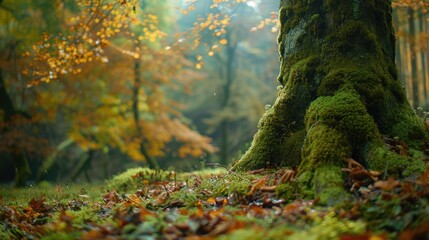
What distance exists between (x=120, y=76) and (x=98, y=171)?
29.9ft

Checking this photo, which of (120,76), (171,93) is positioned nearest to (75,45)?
(120,76)

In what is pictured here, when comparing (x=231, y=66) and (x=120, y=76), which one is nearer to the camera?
(x=120, y=76)

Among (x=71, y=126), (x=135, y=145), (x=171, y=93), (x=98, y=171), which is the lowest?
(x=98, y=171)

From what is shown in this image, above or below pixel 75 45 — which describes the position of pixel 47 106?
below

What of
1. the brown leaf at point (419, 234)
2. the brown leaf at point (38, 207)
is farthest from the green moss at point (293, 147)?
the brown leaf at point (38, 207)

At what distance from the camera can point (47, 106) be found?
1471cm

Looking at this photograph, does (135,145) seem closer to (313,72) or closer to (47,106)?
(47,106)

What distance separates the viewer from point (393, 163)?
3.45m

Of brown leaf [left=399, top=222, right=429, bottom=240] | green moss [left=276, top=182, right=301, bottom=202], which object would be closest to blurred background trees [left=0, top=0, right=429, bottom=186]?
green moss [left=276, top=182, right=301, bottom=202]

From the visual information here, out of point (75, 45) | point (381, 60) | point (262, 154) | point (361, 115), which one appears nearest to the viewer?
point (361, 115)

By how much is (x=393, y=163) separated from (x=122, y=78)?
13353 mm

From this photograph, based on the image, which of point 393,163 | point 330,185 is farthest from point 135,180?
point 393,163

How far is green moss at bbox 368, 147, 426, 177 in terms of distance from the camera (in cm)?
335

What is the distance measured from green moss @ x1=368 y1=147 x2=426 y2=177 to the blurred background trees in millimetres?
5160
